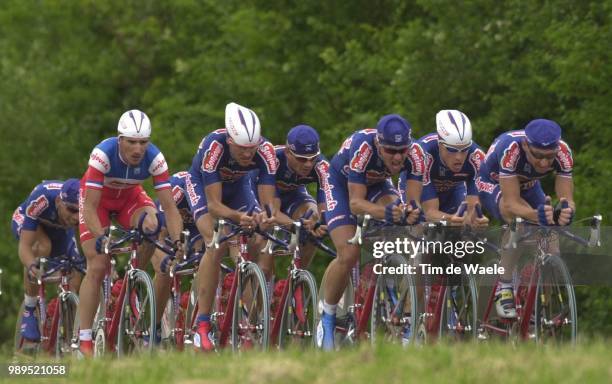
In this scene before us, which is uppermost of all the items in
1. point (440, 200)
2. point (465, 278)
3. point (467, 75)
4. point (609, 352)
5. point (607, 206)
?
point (467, 75)

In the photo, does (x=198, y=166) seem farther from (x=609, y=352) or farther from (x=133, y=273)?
(x=609, y=352)

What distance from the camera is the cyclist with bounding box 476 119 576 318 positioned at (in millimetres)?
13576

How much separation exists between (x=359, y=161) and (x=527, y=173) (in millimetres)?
1418

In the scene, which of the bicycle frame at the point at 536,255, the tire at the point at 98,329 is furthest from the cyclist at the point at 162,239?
the bicycle frame at the point at 536,255

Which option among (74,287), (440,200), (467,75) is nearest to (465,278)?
(440,200)

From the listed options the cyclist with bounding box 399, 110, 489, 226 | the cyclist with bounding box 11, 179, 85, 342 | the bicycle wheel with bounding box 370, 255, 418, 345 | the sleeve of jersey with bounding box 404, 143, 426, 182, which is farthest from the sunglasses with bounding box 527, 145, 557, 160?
the cyclist with bounding box 11, 179, 85, 342

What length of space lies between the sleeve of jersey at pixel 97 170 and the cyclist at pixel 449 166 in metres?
2.69

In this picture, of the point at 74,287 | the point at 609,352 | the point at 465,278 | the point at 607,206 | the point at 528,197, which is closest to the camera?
the point at 609,352

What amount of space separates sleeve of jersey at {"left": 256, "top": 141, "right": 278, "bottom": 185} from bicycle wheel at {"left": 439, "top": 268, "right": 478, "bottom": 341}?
211cm

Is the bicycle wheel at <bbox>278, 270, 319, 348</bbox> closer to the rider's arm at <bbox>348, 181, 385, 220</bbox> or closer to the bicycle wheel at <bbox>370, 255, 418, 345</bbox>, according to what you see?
the bicycle wheel at <bbox>370, 255, 418, 345</bbox>

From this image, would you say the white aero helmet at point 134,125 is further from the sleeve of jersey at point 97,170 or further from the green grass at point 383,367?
the green grass at point 383,367

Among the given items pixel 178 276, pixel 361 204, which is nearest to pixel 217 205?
pixel 178 276

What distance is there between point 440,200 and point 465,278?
2.19m

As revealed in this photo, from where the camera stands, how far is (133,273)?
14789 mm
